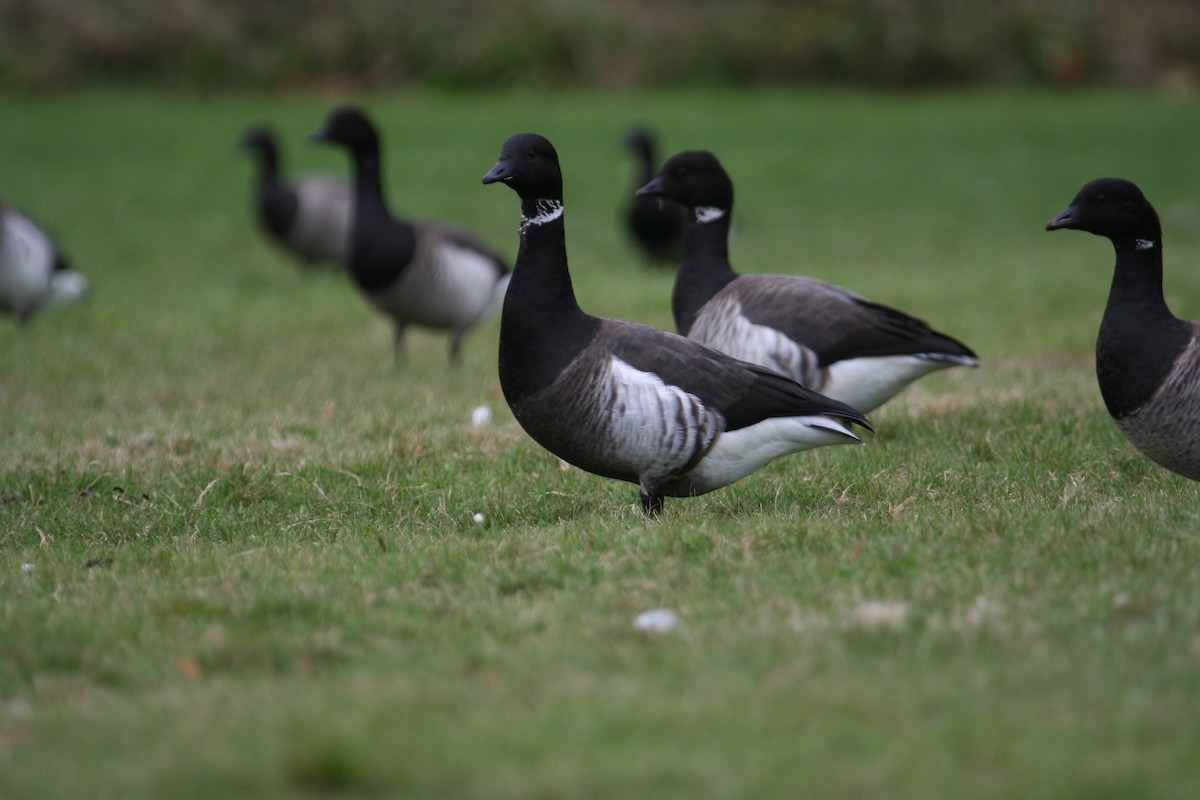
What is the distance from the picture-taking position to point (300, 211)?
57.4 ft

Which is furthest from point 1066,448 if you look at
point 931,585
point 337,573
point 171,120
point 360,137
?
point 171,120

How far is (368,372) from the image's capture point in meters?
10.5

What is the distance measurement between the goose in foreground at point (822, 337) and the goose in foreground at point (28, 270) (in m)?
6.69

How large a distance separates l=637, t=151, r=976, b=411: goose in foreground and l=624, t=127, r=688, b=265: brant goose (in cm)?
850

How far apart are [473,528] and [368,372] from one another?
5085 millimetres

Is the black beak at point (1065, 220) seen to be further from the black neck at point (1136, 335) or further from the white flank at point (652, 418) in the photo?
the white flank at point (652, 418)

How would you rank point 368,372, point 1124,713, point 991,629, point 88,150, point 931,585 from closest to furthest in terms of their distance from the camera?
point 1124,713, point 991,629, point 931,585, point 368,372, point 88,150

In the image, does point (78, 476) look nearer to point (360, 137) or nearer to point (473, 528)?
point (473, 528)

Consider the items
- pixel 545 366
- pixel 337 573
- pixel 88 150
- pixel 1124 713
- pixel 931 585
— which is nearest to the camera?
pixel 1124 713

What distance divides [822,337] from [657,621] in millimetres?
3247

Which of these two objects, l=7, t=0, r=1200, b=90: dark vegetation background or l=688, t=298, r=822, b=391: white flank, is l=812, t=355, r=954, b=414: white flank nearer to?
l=688, t=298, r=822, b=391: white flank

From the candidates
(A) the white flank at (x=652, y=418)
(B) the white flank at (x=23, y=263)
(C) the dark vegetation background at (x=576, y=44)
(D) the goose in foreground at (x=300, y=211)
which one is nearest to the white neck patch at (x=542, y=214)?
(A) the white flank at (x=652, y=418)

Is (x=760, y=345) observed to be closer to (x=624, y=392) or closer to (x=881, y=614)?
(x=624, y=392)

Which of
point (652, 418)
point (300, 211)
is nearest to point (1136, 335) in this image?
point (652, 418)
